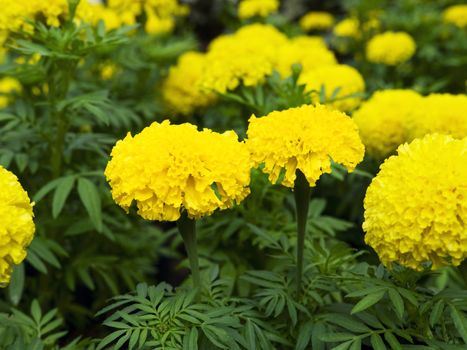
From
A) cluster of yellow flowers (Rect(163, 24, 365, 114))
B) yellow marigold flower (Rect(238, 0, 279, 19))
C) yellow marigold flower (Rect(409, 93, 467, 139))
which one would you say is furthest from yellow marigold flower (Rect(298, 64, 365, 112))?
yellow marigold flower (Rect(238, 0, 279, 19))

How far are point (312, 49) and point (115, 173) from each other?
1904 mm

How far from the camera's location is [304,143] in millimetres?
1454

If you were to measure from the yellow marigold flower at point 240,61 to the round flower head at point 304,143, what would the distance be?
38.6 inches

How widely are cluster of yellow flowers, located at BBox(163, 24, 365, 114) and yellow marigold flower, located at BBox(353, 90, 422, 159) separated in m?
0.16

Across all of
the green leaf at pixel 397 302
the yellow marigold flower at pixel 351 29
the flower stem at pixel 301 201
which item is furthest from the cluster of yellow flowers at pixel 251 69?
the green leaf at pixel 397 302

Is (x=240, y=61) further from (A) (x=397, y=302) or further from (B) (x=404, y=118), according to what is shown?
(A) (x=397, y=302)

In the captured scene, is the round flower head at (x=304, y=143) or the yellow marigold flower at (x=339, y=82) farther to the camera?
the yellow marigold flower at (x=339, y=82)

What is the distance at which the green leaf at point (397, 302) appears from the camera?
4.48ft

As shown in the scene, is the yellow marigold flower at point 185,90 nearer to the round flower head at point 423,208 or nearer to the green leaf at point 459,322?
the round flower head at point 423,208

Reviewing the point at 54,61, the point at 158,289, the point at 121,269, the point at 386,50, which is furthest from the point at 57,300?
the point at 386,50

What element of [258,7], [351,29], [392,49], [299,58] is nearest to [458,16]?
[351,29]

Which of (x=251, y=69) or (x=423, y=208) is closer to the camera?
(x=423, y=208)

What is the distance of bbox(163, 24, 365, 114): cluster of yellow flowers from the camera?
2629 mm

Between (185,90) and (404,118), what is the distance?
1.17 meters
